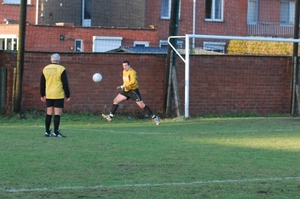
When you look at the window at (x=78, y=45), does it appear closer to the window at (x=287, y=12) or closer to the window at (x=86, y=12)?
the window at (x=86, y=12)

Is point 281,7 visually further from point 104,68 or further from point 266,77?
point 104,68

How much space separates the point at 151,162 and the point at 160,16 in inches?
1304

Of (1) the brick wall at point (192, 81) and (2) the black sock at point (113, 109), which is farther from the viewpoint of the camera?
(1) the brick wall at point (192, 81)

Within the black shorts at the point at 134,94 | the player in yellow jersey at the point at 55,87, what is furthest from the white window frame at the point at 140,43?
the player in yellow jersey at the point at 55,87

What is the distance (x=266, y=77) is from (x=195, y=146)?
11115 mm

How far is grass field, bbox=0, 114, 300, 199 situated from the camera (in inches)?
393

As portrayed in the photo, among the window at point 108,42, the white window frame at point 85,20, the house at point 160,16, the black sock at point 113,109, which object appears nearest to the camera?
the black sock at point 113,109

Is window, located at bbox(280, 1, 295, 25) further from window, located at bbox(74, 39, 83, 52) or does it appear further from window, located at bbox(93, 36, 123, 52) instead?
window, located at bbox(74, 39, 83, 52)

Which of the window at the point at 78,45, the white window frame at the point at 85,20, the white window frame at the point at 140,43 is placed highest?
the white window frame at the point at 85,20

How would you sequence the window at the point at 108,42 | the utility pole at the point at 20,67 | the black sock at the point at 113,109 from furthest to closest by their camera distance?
the window at the point at 108,42, the utility pole at the point at 20,67, the black sock at the point at 113,109

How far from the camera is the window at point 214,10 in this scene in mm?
47281

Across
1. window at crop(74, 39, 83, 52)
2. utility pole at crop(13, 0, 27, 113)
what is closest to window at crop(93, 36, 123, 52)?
window at crop(74, 39, 83, 52)

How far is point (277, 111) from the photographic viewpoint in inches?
1036

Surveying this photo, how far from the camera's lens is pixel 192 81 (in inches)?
970
